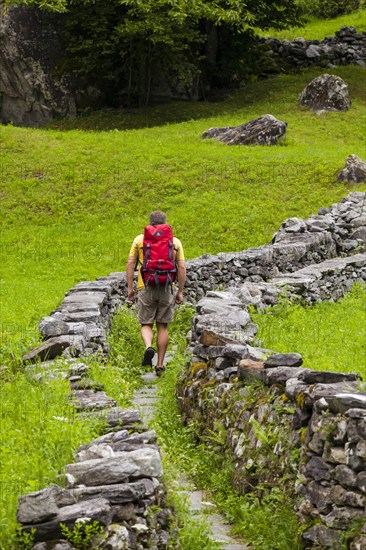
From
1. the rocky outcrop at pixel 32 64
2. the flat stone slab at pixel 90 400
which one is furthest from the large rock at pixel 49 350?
the rocky outcrop at pixel 32 64

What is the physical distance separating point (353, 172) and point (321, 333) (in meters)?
15.9

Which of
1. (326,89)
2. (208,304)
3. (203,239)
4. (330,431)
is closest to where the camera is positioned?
(330,431)

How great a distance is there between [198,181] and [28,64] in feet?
42.4

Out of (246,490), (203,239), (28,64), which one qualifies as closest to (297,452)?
(246,490)

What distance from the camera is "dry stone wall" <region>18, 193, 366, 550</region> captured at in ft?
19.2

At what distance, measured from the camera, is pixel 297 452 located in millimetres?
6742

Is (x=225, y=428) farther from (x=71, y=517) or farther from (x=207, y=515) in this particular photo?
(x=71, y=517)

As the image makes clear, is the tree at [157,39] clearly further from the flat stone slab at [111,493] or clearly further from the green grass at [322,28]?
the flat stone slab at [111,493]

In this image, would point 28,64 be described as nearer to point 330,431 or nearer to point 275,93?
point 275,93

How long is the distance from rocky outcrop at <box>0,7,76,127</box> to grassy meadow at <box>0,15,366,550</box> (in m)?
2.57

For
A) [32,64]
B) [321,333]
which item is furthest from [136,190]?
[321,333]

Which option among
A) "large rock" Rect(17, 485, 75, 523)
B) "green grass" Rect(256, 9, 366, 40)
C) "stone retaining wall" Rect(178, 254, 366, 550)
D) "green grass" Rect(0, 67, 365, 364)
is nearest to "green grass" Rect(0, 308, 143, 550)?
"large rock" Rect(17, 485, 75, 523)

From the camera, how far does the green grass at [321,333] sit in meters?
8.10

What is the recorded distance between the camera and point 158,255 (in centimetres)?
1193
